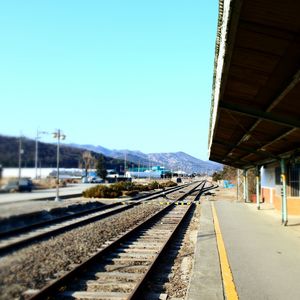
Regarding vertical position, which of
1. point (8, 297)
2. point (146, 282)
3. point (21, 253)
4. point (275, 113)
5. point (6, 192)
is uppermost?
point (275, 113)

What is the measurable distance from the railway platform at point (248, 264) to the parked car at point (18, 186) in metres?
4.69

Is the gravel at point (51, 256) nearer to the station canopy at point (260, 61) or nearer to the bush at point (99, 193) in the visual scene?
the station canopy at point (260, 61)

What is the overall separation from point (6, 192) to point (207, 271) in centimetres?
649

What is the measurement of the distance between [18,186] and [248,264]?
7209mm

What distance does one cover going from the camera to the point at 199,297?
5.98 meters

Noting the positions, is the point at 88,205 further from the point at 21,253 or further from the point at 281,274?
the point at 21,253

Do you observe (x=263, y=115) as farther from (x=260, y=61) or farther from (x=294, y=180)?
(x=294, y=180)

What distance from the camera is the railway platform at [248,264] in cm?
624

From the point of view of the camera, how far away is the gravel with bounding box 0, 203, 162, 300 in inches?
73.5

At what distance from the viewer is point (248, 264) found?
8172 millimetres

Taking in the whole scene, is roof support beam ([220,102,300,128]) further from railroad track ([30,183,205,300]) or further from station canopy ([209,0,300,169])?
railroad track ([30,183,205,300])

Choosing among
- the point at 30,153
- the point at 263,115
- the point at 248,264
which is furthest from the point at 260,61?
the point at 30,153

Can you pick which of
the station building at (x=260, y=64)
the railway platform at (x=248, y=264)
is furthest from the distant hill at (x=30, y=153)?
the railway platform at (x=248, y=264)

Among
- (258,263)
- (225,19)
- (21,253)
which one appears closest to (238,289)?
(258,263)
